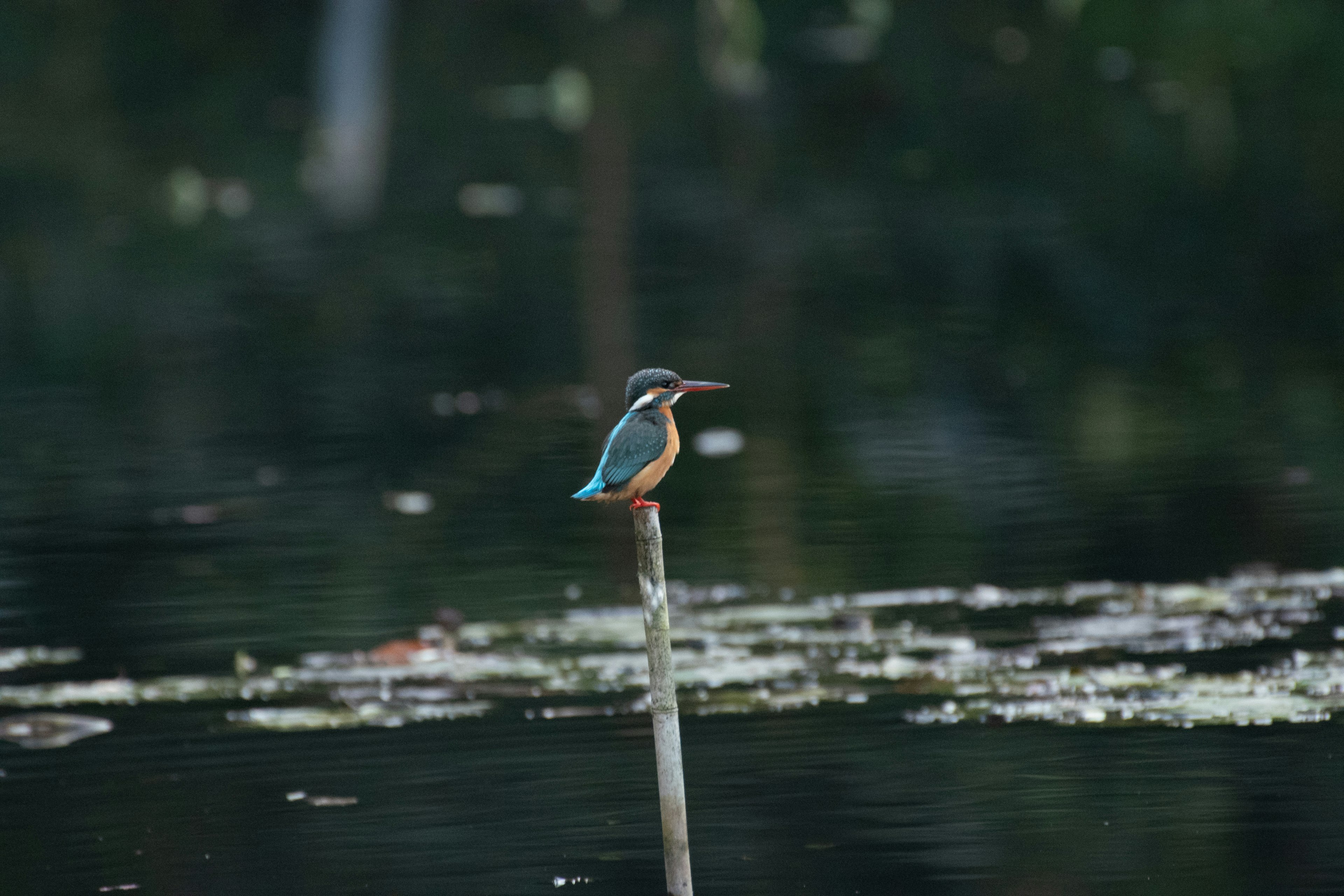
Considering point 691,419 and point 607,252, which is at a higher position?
point 607,252

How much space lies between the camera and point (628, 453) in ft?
18.4

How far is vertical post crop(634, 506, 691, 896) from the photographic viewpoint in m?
5.12

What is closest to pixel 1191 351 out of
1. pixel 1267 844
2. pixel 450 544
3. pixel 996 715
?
pixel 450 544

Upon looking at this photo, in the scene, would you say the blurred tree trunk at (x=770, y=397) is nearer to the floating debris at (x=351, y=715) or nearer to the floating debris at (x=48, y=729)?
the floating debris at (x=351, y=715)

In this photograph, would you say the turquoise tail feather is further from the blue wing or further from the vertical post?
the vertical post

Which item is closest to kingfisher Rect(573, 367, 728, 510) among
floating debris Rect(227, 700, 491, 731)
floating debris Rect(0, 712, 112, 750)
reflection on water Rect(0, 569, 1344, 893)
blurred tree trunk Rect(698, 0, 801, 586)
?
reflection on water Rect(0, 569, 1344, 893)

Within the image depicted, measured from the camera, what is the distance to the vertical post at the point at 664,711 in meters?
5.12

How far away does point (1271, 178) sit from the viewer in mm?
17484

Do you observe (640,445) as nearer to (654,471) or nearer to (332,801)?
(654,471)

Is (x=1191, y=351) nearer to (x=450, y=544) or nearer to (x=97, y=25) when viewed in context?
(x=450, y=544)

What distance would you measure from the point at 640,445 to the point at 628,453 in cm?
4

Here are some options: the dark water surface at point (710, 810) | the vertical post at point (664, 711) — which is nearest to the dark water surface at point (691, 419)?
the dark water surface at point (710, 810)

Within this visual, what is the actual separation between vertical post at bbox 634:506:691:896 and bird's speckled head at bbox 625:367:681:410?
559 mm

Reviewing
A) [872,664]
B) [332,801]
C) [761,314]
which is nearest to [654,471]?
[332,801]
